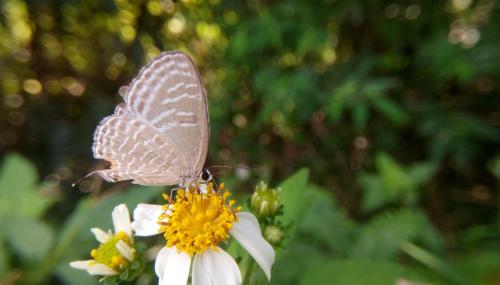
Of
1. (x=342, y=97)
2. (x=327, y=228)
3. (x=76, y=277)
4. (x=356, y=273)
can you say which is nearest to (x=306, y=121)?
(x=342, y=97)

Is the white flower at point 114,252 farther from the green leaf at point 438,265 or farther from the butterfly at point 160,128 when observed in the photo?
the green leaf at point 438,265

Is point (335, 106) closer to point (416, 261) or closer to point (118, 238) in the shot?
point (416, 261)

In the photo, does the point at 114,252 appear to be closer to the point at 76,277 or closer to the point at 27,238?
the point at 76,277

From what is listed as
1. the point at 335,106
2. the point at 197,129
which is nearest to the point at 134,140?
the point at 197,129

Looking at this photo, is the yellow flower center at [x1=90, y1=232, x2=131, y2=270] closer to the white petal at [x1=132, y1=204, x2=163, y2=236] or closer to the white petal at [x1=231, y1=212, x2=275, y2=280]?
the white petal at [x1=132, y1=204, x2=163, y2=236]

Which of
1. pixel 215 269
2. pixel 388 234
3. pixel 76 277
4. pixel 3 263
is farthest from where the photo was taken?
pixel 388 234

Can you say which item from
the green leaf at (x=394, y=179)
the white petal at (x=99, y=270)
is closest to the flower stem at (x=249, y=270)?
the white petal at (x=99, y=270)
